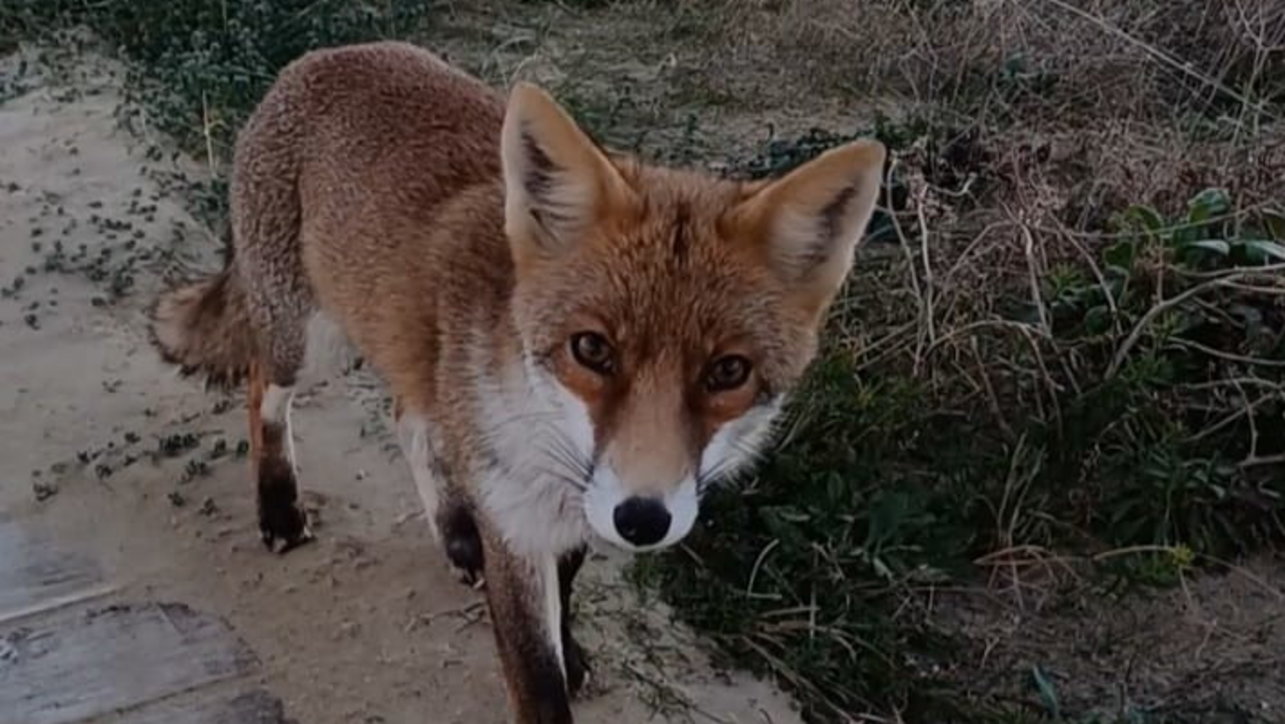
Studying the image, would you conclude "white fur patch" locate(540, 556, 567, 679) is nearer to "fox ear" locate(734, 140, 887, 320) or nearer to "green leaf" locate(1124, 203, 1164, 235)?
"fox ear" locate(734, 140, 887, 320)

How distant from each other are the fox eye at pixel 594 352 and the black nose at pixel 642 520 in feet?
0.88

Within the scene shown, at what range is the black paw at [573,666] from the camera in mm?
4219

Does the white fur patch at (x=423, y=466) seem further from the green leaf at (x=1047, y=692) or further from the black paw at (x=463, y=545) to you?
the green leaf at (x=1047, y=692)

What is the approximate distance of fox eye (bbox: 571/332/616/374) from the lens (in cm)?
326

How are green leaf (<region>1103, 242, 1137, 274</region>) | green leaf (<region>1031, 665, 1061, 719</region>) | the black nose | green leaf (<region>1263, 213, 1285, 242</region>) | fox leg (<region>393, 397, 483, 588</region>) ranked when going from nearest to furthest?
the black nose < green leaf (<region>1031, 665, 1061, 719</region>) < fox leg (<region>393, 397, 483, 588</region>) < green leaf (<region>1103, 242, 1137, 274</region>) < green leaf (<region>1263, 213, 1285, 242</region>)

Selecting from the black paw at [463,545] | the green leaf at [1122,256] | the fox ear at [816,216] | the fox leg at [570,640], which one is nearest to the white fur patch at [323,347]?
the black paw at [463,545]

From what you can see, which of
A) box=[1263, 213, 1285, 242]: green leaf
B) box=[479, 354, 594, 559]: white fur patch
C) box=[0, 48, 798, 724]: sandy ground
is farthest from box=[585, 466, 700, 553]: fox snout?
box=[1263, 213, 1285, 242]: green leaf

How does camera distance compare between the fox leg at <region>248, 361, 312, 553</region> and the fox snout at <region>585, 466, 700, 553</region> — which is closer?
the fox snout at <region>585, 466, 700, 553</region>

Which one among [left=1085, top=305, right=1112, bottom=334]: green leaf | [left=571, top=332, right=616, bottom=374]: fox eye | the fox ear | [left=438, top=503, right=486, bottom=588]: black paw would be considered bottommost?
[left=438, top=503, right=486, bottom=588]: black paw

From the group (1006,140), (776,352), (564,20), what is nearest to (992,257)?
(1006,140)

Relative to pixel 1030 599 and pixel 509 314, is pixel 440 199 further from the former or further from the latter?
pixel 1030 599

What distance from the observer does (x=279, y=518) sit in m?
4.78

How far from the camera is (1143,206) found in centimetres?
536

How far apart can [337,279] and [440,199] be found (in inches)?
15.1
